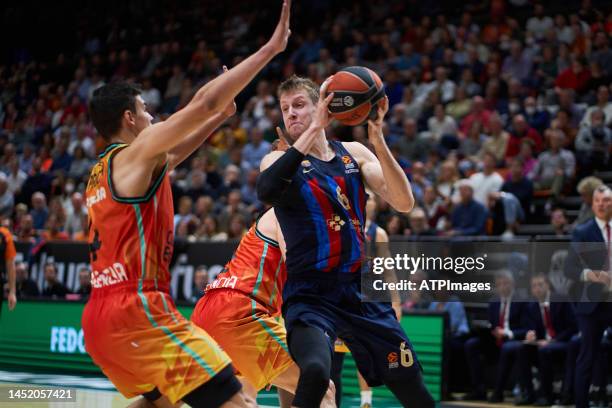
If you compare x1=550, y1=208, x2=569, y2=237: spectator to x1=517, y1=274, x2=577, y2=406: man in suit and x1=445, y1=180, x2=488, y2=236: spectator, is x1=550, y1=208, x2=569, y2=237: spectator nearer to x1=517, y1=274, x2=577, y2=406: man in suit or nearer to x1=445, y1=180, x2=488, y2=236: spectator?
x1=445, y1=180, x2=488, y2=236: spectator

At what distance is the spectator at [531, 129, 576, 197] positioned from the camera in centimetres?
1262

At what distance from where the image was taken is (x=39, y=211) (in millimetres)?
17172

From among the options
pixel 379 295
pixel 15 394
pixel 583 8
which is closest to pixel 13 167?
pixel 15 394

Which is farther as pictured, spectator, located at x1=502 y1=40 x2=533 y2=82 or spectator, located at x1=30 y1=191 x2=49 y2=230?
spectator, located at x1=30 y1=191 x2=49 y2=230


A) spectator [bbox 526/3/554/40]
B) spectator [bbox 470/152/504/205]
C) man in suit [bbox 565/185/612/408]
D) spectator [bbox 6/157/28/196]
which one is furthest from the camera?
spectator [bbox 6/157/28/196]

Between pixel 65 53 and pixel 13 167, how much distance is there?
6.79 metres

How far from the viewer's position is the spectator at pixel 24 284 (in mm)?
14211

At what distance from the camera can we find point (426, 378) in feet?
34.1

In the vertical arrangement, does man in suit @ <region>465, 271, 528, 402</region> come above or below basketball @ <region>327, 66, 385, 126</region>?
below

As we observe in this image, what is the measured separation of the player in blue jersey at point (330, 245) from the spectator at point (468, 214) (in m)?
7.03

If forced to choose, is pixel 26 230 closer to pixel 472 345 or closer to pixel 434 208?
pixel 434 208

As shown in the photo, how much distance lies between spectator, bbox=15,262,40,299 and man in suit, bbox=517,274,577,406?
763 centimetres

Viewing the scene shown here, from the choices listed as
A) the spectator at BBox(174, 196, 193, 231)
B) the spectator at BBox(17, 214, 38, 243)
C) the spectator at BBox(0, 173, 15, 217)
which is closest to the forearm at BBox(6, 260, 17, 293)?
the spectator at BBox(174, 196, 193, 231)

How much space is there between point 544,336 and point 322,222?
20.4 feet
